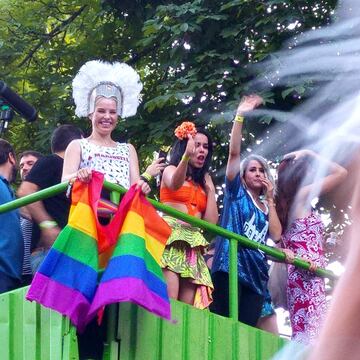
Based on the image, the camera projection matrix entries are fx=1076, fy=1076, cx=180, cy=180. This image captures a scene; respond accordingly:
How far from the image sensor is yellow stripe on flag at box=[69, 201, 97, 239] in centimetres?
540

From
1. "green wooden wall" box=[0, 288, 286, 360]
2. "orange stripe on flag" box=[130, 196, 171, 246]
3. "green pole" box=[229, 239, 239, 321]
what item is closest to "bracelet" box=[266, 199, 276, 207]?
"green pole" box=[229, 239, 239, 321]

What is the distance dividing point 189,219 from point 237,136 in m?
0.65

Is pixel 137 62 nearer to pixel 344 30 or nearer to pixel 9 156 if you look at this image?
pixel 9 156

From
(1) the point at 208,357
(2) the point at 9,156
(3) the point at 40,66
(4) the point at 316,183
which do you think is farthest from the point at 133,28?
(4) the point at 316,183

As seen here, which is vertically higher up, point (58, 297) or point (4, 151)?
point (4, 151)

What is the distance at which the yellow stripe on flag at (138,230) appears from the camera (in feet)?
17.9

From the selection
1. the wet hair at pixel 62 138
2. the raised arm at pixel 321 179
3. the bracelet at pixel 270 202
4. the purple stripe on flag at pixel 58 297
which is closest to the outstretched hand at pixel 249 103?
the bracelet at pixel 270 202

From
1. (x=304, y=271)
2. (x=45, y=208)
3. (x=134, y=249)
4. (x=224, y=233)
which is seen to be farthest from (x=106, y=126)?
(x=304, y=271)

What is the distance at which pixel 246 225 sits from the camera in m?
6.73

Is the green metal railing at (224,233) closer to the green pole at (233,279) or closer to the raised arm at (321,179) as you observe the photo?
the green pole at (233,279)

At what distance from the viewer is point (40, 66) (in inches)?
474

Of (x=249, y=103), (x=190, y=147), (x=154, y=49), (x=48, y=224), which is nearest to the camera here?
(x=48, y=224)

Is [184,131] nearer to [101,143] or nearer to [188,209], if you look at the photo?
[188,209]

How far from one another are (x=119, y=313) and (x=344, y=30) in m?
4.66
